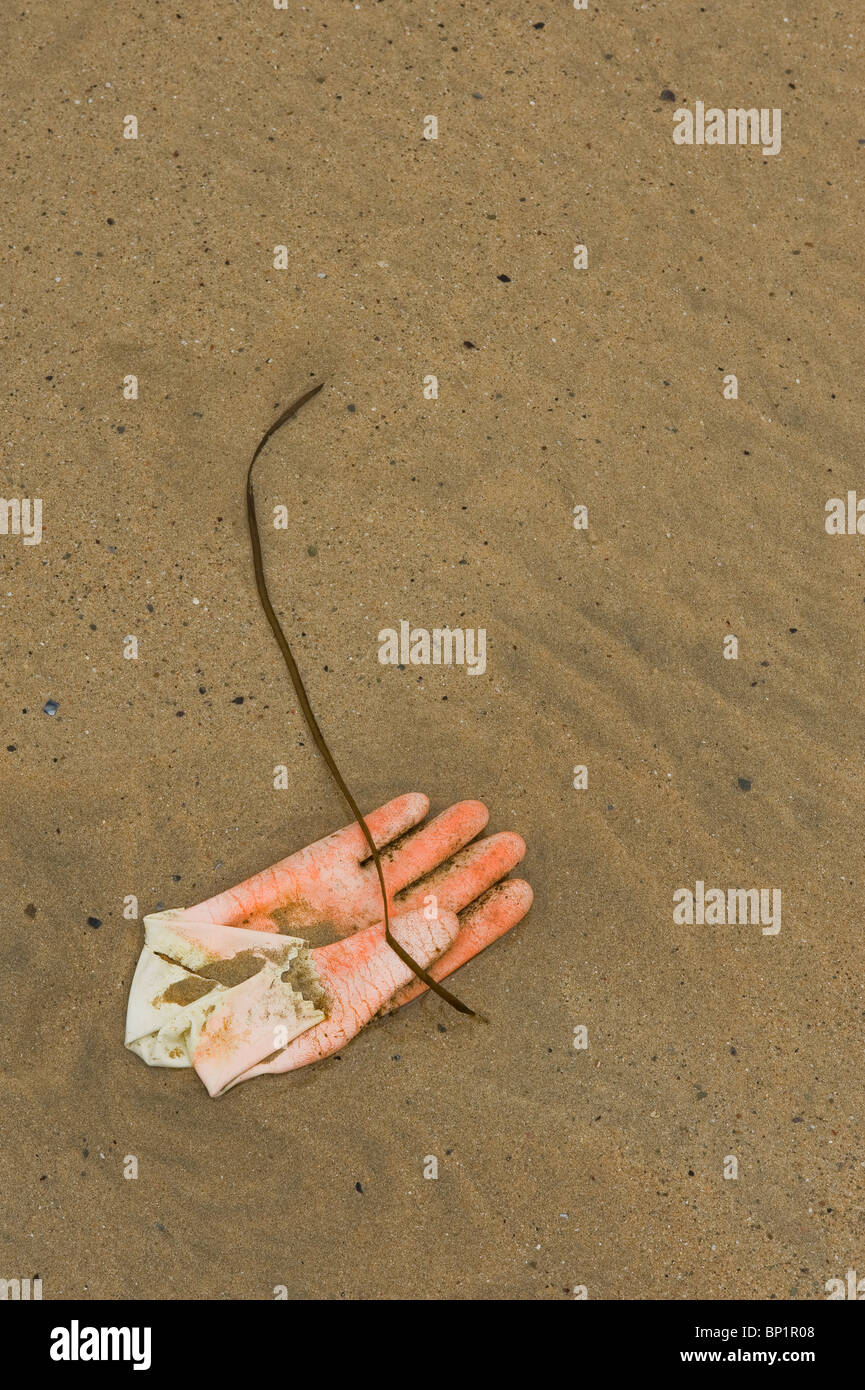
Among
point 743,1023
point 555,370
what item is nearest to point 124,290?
point 555,370

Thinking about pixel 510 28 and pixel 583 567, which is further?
pixel 510 28

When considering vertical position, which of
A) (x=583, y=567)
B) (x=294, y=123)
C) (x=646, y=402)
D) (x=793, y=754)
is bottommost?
(x=793, y=754)

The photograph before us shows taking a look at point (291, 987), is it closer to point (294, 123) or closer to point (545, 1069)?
point (545, 1069)

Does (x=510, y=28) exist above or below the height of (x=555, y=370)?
above

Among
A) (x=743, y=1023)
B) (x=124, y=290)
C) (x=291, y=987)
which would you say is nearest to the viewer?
(x=291, y=987)

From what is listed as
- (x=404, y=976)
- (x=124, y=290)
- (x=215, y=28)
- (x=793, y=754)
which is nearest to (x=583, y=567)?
(x=793, y=754)

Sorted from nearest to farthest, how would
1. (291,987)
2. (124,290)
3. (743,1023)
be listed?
(291,987), (743,1023), (124,290)
